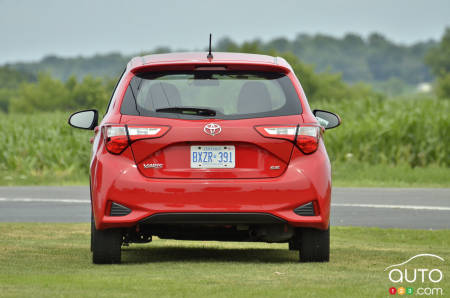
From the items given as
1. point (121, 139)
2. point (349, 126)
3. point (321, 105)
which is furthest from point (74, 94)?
point (121, 139)

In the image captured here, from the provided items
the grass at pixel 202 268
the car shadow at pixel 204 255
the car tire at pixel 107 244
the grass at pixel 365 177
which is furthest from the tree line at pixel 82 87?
the car tire at pixel 107 244

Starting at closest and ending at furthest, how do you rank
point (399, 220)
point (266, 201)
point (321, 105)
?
point (266, 201) → point (399, 220) → point (321, 105)

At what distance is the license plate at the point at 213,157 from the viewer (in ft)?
26.9

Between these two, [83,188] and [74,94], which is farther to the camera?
[74,94]

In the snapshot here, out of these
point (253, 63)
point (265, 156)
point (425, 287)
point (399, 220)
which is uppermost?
point (253, 63)

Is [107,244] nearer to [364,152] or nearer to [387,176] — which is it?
[387,176]

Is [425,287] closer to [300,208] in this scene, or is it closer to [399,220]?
[300,208]

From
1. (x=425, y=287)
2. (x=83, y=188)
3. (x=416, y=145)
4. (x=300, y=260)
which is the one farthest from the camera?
(x=416, y=145)

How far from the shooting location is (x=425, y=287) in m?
7.05

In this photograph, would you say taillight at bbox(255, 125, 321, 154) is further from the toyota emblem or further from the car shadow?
the car shadow

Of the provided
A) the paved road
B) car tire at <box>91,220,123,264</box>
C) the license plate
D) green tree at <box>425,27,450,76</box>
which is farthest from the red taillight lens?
green tree at <box>425,27,450,76</box>

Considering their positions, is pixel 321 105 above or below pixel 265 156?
below

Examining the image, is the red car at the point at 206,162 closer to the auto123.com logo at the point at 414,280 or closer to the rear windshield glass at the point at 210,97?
the rear windshield glass at the point at 210,97

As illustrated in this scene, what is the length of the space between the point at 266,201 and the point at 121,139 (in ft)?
4.08
